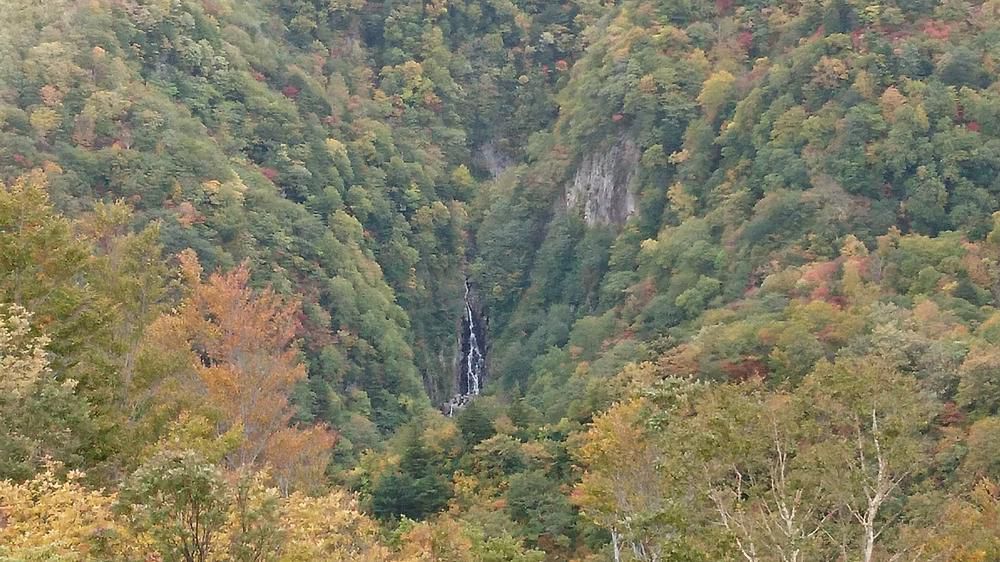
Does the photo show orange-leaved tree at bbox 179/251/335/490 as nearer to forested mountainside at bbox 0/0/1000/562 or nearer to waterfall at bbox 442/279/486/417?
forested mountainside at bbox 0/0/1000/562

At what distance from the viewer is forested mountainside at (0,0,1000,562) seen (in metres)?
12.9

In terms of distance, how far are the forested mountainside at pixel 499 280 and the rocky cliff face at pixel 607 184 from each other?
0.20 m

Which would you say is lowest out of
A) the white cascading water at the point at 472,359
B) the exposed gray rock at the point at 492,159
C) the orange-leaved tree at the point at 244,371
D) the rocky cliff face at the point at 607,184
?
the white cascading water at the point at 472,359

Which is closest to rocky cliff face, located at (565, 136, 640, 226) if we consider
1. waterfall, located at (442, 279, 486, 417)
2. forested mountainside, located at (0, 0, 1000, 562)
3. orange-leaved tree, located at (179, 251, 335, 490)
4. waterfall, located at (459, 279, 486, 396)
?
forested mountainside, located at (0, 0, 1000, 562)

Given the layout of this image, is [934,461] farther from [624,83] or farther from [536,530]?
[624,83]

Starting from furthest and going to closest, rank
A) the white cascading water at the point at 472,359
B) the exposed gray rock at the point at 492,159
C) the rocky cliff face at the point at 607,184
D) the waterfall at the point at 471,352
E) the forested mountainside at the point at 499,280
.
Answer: the exposed gray rock at the point at 492,159
the white cascading water at the point at 472,359
the waterfall at the point at 471,352
the rocky cliff face at the point at 607,184
the forested mountainside at the point at 499,280

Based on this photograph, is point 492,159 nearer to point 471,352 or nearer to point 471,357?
point 471,352

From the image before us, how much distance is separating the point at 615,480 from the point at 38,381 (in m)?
12.1

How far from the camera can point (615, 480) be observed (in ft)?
67.3

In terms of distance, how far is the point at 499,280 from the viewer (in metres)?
57.7

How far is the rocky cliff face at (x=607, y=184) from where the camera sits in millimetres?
51438

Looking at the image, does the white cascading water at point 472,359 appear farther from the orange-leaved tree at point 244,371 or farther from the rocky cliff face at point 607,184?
the orange-leaved tree at point 244,371

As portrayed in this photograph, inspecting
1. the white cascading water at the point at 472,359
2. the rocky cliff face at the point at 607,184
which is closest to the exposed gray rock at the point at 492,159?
the white cascading water at the point at 472,359

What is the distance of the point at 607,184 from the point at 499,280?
9.53 metres
